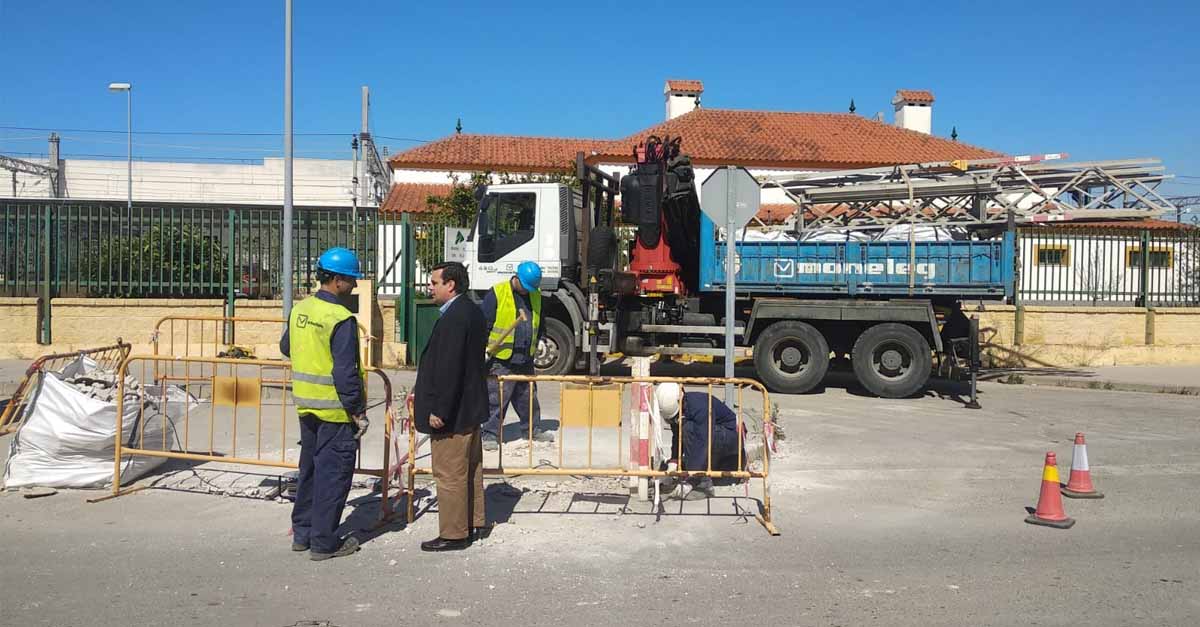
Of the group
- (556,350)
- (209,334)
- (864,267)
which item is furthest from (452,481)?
(209,334)

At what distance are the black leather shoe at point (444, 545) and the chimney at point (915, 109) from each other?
38.4 metres

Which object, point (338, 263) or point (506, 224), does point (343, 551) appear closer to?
point (338, 263)

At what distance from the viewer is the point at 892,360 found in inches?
523

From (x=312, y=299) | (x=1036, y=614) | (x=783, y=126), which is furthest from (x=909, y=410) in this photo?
(x=783, y=126)

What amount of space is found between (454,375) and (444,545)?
1076 millimetres

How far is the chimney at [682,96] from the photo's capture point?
3966 cm

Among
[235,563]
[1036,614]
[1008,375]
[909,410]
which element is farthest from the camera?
[1008,375]

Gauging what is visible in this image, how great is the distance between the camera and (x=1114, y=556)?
235 inches

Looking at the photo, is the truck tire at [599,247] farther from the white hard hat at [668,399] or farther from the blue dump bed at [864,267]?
the white hard hat at [668,399]

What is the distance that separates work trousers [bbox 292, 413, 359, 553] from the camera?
5.71m

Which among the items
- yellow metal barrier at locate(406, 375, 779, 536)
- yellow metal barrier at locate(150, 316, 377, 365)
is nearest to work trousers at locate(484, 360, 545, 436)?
yellow metal barrier at locate(406, 375, 779, 536)

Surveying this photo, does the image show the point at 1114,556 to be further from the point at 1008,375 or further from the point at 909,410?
the point at 1008,375

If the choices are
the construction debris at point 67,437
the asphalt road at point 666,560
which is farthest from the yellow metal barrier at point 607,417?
the construction debris at point 67,437

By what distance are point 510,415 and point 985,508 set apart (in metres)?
5.17
